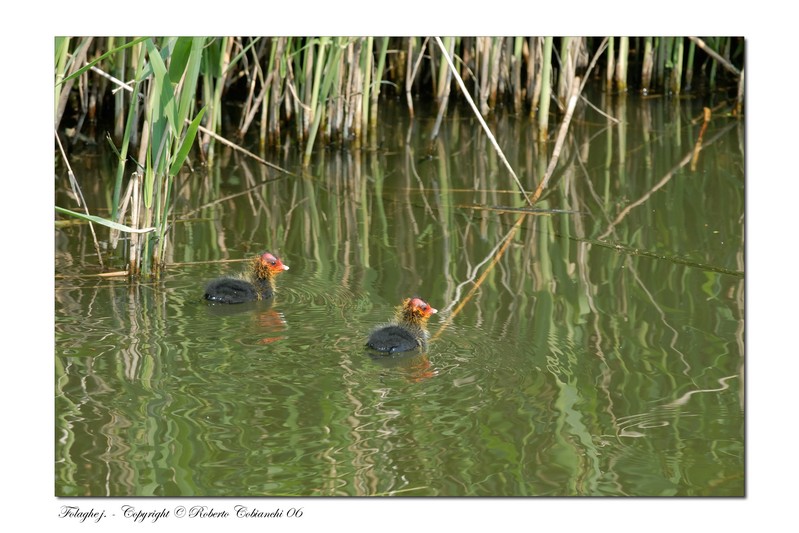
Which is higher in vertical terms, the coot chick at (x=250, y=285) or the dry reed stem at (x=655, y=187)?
the dry reed stem at (x=655, y=187)

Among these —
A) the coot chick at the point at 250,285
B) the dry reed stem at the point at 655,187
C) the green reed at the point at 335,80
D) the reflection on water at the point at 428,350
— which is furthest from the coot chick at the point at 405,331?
the dry reed stem at the point at 655,187

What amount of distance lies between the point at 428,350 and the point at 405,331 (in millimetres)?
152

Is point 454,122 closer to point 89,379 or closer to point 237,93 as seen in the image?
point 237,93

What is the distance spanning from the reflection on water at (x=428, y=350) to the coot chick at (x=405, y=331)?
0.22ft

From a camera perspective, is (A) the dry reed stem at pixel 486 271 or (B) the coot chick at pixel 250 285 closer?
(A) the dry reed stem at pixel 486 271

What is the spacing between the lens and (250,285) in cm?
568

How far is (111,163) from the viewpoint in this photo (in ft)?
28.6

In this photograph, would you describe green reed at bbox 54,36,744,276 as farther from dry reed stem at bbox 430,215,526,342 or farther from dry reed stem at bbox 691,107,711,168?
dry reed stem at bbox 430,215,526,342

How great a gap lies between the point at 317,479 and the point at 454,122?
710 centimetres

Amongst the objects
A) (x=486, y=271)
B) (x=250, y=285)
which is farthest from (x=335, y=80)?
(x=250, y=285)

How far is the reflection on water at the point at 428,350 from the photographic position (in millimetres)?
3998

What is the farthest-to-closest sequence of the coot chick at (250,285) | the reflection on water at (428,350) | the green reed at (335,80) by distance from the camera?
the green reed at (335,80)
the coot chick at (250,285)
the reflection on water at (428,350)

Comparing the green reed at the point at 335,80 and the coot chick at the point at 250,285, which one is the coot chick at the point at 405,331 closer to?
the coot chick at the point at 250,285
